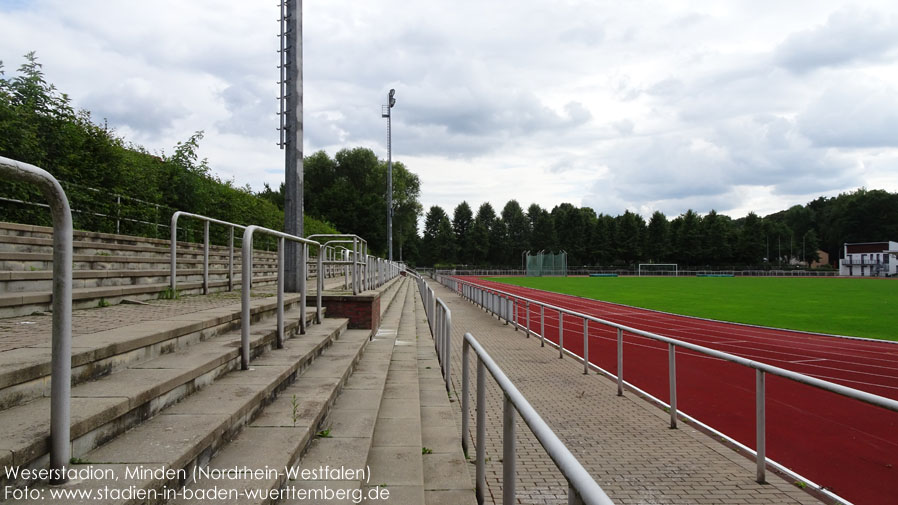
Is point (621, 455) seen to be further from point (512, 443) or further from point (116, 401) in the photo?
point (116, 401)

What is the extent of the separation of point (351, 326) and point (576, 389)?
3.37 metres

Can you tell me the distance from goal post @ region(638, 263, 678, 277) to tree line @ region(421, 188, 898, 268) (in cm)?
492

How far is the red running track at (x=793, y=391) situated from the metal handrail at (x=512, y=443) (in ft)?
7.66

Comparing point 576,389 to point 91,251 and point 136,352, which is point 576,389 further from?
point 91,251

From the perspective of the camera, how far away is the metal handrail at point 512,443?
4.52ft

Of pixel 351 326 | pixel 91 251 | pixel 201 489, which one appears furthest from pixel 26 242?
pixel 201 489

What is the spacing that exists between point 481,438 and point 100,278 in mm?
5343

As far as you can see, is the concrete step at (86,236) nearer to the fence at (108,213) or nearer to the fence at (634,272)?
the fence at (108,213)

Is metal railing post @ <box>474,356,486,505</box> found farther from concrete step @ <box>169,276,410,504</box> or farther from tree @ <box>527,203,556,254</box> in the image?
tree @ <box>527,203,556,254</box>

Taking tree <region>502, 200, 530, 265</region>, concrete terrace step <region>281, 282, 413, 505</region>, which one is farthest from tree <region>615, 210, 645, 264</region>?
concrete terrace step <region>281, 282, 413, 505</region>

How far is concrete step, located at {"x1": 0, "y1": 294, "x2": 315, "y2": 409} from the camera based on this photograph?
93.5 inches

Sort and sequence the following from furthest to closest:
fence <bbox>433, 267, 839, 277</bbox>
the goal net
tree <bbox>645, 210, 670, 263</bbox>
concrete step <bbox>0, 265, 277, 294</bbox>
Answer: tree <bbox>645, 210, 670, 263</bbox> < fence <bbox>433, 267, 839, 277</bbox> < the goal net < concrete step <bbox>0, 265, 277, 294</bbox>

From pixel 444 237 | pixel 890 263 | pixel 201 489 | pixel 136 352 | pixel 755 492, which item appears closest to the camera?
pixel 201 489

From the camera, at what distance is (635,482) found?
416 cm
